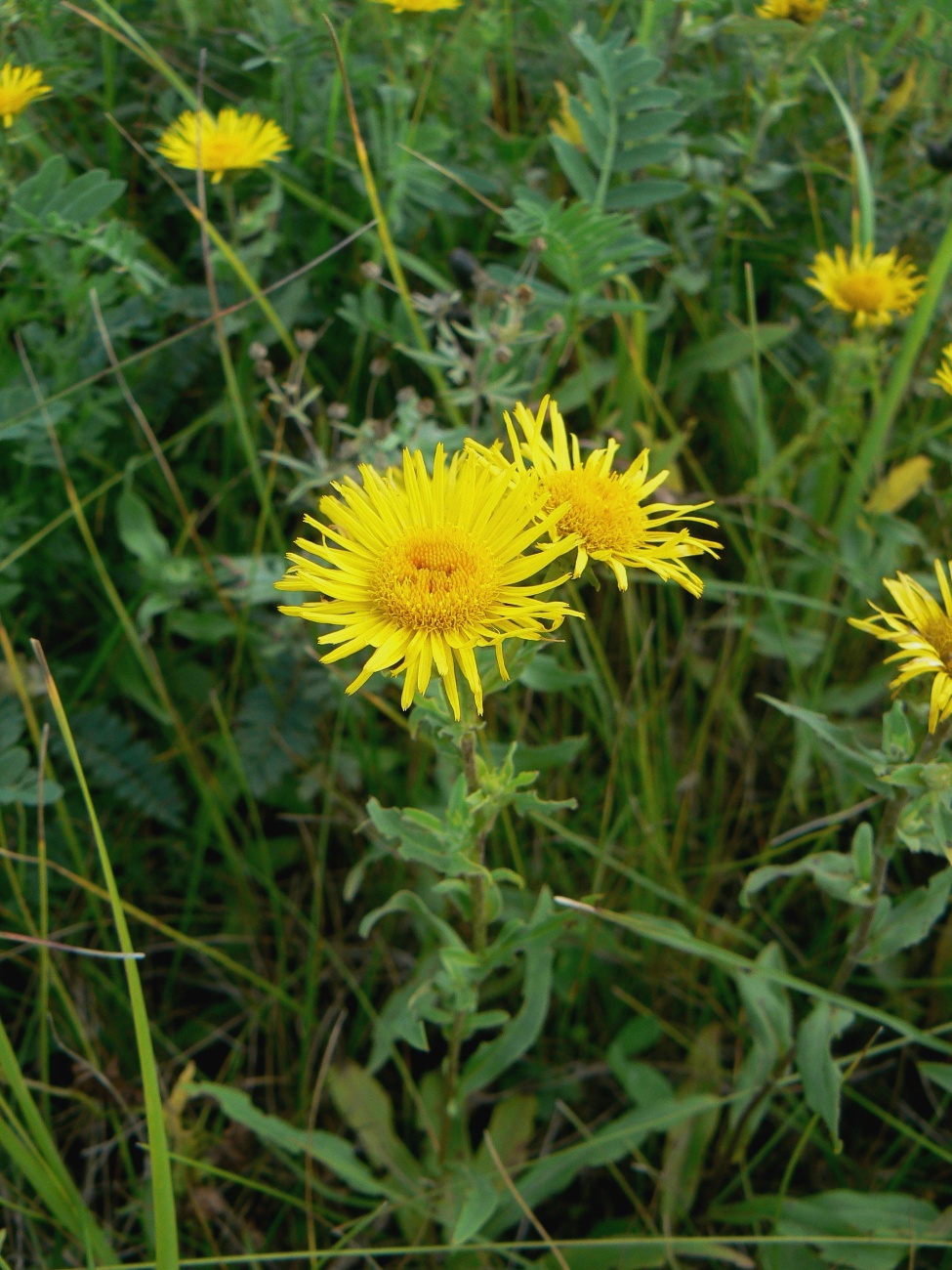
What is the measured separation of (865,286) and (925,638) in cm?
121

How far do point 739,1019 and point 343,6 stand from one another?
276 cm

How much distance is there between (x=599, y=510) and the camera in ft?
4.55

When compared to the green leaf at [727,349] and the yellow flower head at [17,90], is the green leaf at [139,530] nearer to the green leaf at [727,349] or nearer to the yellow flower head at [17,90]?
the yellow flower head at [17,90]

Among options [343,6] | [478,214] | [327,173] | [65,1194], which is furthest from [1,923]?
[343,6]

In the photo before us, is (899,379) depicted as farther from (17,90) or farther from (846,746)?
(17,90)

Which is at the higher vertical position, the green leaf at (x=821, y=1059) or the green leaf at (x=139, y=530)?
the green leaf at (x=139, y=530)

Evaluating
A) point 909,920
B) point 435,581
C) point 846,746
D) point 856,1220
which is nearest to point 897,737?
point 846,746

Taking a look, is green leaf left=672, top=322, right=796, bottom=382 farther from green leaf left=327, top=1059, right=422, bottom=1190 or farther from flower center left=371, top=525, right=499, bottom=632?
green leaf left=327, top=1059, right=422, bottom=1190

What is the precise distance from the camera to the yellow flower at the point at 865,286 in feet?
7.57

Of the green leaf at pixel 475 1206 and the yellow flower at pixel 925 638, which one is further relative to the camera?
the green leaf at pixel 475 1206

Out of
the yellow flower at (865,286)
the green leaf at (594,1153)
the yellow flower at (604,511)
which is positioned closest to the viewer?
the yellow flower at (604,511)

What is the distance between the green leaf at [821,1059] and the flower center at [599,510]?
2.81ft

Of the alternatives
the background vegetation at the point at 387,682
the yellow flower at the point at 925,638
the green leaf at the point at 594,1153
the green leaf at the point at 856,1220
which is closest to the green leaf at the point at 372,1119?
the background vegetation at the point at 387,682

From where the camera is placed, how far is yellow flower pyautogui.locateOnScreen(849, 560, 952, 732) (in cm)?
133
